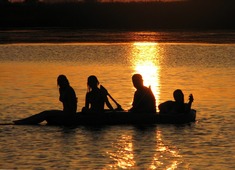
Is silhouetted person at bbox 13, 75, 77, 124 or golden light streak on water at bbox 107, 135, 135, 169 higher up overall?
silhouetted person at bbox 13, 75, 77, 124

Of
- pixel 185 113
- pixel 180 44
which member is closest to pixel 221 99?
pixel 185 113

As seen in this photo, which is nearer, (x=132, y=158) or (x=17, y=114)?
(x=132, y=158)

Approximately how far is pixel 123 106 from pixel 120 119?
17.9 feet

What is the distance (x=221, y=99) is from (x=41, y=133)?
990cm

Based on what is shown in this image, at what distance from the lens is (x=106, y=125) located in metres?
25.9

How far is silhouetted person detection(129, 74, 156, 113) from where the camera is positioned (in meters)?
25.3

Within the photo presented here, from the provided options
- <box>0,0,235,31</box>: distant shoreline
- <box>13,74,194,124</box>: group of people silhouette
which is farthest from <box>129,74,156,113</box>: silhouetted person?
<box>0,0,235,31</box>: distant shoreline

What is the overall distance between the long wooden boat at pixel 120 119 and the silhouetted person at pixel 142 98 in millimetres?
155

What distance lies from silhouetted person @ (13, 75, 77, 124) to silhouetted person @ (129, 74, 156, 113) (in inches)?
64.6

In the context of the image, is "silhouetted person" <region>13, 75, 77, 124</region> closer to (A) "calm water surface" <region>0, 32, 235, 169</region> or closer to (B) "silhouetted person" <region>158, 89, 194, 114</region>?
(A) "calm water surface" <region>0, 32, 235, 169</region>

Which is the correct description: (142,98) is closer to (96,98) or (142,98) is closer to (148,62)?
(96,98)

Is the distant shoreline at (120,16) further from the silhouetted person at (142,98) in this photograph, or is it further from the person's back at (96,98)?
the person's back at (96,98)

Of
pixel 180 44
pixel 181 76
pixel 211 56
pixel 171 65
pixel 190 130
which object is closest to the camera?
pixel 190 130

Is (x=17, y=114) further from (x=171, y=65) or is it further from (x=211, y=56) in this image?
(x=211, y=56)
